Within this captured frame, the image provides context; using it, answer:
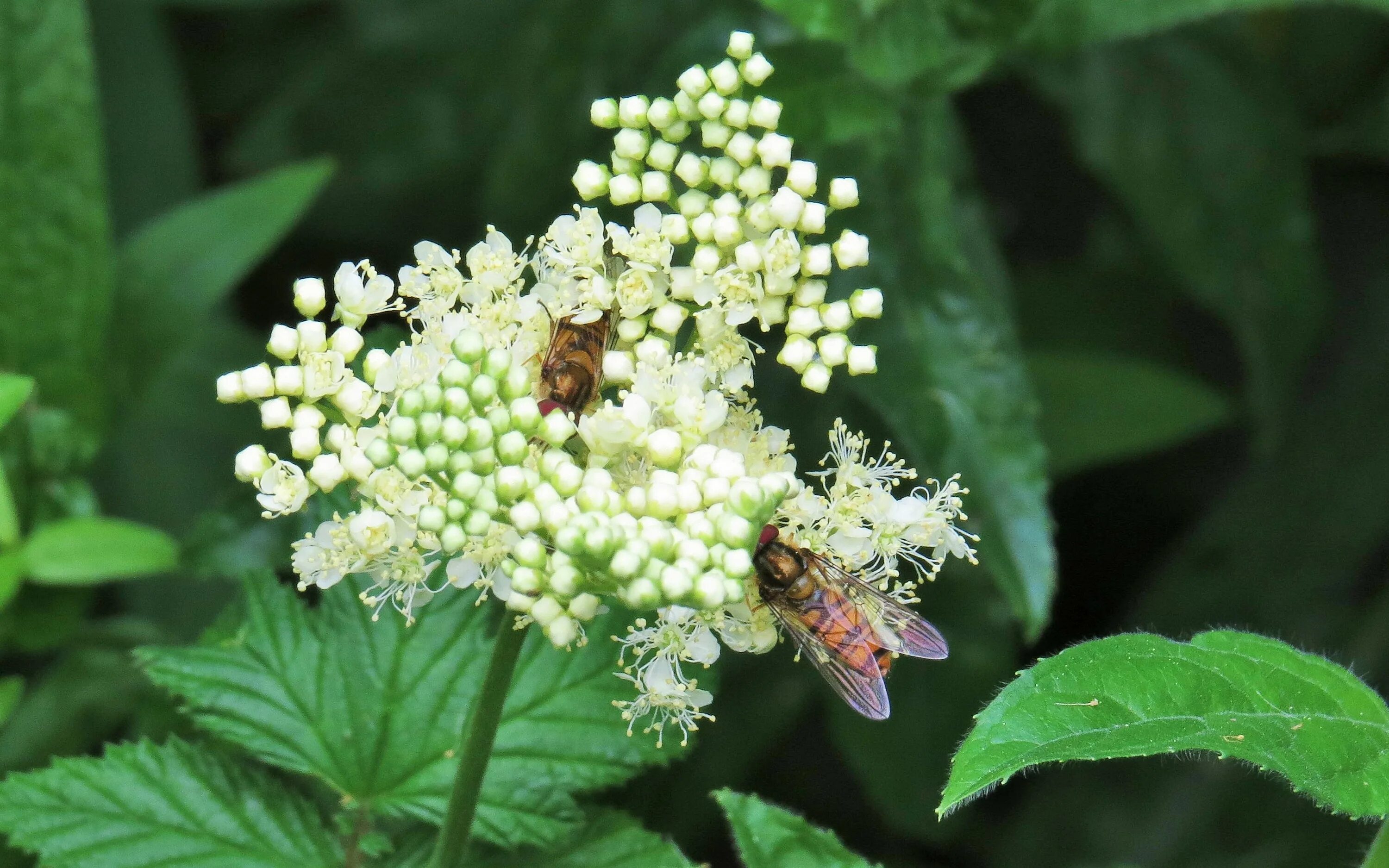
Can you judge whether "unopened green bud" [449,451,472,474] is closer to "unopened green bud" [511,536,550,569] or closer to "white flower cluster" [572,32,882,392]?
"unopened green bud" [511,536,550,569]

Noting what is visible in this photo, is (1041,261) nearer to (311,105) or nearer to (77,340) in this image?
(311,105)

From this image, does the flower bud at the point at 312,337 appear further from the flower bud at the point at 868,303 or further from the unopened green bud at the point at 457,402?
the flower bud at the point at 868,303

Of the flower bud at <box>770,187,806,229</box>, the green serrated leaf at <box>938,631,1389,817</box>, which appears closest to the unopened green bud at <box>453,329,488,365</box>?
the flower bud at <box>770,187,806,229</box>

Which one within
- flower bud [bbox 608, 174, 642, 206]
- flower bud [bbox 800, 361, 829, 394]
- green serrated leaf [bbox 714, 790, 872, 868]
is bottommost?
green serrated leaf [bbox 714, 790, 872, 868]

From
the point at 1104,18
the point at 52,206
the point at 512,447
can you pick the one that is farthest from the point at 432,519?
the point at 1104,18

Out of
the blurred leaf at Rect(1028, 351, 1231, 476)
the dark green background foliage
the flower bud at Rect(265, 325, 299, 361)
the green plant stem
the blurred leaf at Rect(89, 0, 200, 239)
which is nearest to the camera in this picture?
the flower bud at Rect(265, 325, 299, 361)

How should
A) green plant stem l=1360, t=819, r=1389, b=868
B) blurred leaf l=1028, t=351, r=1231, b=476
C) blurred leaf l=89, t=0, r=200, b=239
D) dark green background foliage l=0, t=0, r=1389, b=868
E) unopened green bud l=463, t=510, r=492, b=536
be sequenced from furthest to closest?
blurred leaf l=89, t=0, r=200, b=239, blurred leaf l=1028, t=351, r=1231, b=476, dark green background foliage l=0, t=0, r=1389, b=868, green plant stem l=1360, t=819, r=1389, b=868, unopened green bud l=463, t=510, r=492, b=536

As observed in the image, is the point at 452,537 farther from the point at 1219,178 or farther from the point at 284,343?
the point at 1219,178

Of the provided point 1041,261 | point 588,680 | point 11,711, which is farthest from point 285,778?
point 1041,261
